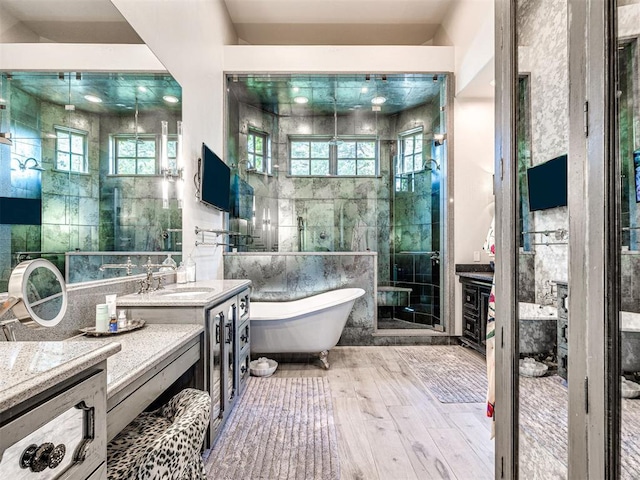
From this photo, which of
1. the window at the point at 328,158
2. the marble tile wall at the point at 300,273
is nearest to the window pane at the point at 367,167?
the window at the point at 328,158

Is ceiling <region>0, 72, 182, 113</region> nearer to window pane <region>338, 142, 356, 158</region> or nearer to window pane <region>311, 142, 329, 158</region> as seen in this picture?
window pane <region>311, 142, 329, 158</region>

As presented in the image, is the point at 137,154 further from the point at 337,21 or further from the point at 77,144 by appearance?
the point at 337,21

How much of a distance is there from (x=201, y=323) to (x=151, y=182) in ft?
3.22

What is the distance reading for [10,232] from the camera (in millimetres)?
1049

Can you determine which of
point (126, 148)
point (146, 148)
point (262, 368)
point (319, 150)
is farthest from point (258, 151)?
point (126, 148)

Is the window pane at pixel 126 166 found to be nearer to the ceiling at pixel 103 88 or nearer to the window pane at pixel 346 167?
the ceiling at pixel 103 88

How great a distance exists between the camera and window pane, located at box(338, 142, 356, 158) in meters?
5.39

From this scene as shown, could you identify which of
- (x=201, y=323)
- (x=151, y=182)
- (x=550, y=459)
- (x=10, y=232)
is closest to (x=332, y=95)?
(x=151, y=182)

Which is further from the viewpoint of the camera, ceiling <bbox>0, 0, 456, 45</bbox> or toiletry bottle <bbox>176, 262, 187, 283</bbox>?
ceiling <bbox>0, 0, 456, 45</bbox>

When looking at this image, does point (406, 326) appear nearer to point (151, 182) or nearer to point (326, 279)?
point (326, 279)

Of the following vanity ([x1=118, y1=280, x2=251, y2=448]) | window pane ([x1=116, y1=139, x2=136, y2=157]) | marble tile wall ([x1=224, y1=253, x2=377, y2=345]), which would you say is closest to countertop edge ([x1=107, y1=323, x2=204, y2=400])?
vanity ([x1=118, y1=280, x2=251, y2=448])

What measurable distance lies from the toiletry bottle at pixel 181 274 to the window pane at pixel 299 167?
338 centimetres

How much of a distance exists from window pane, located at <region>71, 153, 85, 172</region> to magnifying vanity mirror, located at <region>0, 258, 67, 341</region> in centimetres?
68

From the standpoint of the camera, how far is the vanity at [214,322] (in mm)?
1681
